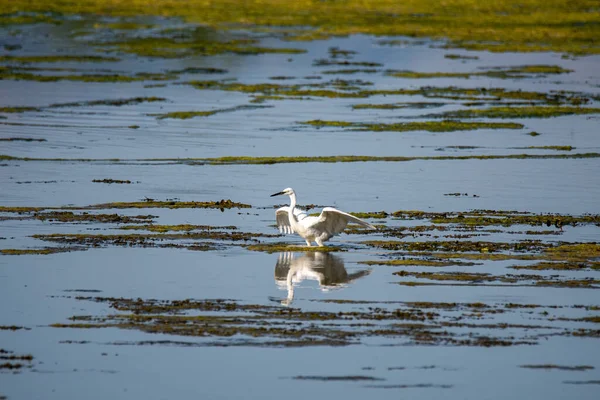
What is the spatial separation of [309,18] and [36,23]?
1968 cm

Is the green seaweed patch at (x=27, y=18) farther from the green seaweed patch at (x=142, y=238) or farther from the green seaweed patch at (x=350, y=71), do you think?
the green seaweed patch at (x=142, y=238)

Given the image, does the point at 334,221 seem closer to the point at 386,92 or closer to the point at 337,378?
the point at 337,378

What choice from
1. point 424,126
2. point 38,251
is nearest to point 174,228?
point 38,251

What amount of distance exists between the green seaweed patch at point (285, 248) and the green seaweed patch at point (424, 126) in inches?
640

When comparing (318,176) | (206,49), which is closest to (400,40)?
(206,49)

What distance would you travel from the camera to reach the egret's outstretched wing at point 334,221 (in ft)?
64.2

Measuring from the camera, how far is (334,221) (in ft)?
65.2

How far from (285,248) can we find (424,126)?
1717cm

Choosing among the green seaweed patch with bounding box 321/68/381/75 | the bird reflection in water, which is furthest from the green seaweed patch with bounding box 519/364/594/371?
the green seaweed patch with bounding box 321/68/381/75

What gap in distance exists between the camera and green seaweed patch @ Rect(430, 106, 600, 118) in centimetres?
3901

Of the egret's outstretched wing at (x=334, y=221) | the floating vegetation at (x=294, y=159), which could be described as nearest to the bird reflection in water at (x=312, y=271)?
the egret's outstretched wing at (x=334, y=221)

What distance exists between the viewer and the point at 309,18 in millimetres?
89500

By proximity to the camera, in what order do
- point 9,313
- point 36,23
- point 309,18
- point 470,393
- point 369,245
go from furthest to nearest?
point 309,18
point 36,23
point 369,245
point 9,313
point 470,393

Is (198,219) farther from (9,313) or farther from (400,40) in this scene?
(400,40)
